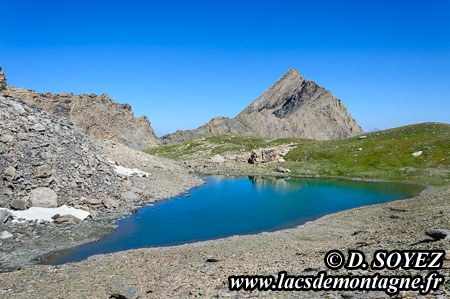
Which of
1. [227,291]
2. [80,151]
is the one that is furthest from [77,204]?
[227,291]

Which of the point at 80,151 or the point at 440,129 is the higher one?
the point at 440,129

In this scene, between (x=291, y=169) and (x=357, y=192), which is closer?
(x=357, y=192)

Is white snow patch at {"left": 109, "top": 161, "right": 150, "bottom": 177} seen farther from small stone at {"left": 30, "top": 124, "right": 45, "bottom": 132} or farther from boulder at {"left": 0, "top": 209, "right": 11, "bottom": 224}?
boulder at {"left": 0, "top": 209, "right": 11, "bottom": 224}

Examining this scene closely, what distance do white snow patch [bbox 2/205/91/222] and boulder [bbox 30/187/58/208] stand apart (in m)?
0.55

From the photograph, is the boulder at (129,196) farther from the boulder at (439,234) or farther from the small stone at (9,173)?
the boulder at (439,234)

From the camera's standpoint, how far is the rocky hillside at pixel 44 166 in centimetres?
3456

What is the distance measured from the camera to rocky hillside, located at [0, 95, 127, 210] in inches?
1361

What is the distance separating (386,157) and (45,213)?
85814mm

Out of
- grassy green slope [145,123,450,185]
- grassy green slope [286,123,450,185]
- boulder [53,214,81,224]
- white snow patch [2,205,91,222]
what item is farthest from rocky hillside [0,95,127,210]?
grassy green slope [286,123,450,185]

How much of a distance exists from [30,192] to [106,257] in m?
16.5

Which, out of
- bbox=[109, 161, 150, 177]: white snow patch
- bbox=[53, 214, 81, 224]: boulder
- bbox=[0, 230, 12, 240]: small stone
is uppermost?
bbox=[109, 161, 150, 177]: white snow patch

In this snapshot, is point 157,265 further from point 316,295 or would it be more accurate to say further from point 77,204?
point 77,204

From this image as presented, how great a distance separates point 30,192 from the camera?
34.7 metres

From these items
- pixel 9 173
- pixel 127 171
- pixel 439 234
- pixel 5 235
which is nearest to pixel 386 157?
pixel 127 171
